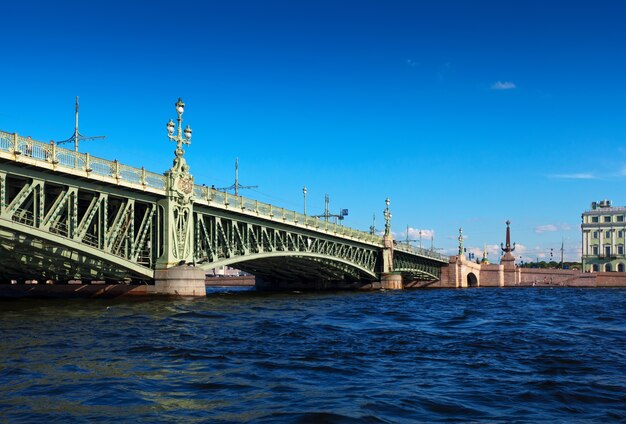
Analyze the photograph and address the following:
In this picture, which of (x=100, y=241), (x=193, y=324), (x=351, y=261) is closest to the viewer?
(x=193, y=324)

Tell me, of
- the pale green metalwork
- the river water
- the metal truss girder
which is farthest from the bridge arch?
the river water

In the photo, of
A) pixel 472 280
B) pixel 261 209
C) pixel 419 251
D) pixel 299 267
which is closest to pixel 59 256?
pixel 261 209

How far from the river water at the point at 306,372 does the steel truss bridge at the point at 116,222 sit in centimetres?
1006

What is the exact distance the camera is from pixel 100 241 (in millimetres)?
35625

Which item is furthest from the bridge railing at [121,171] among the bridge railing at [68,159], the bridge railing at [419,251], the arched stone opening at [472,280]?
the arched stone opening at [472,280]

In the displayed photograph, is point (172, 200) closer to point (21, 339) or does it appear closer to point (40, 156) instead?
point (40, 156)

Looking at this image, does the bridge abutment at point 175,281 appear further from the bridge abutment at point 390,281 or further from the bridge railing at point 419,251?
the bridge railing at point 419,251

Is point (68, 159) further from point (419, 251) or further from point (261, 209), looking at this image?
point (419, 251)

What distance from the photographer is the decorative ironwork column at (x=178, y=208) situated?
39.9 metres

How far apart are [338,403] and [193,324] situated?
1377cm

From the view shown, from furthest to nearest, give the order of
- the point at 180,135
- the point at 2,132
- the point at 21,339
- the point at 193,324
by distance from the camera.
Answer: the point at 180,135
the point at 2,132
the point at 193,324
the point at 21,339

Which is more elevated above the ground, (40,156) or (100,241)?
(40,156)

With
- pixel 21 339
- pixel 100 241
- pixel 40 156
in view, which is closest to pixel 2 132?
pixel 40 156

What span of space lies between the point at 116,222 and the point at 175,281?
16.5 feet
